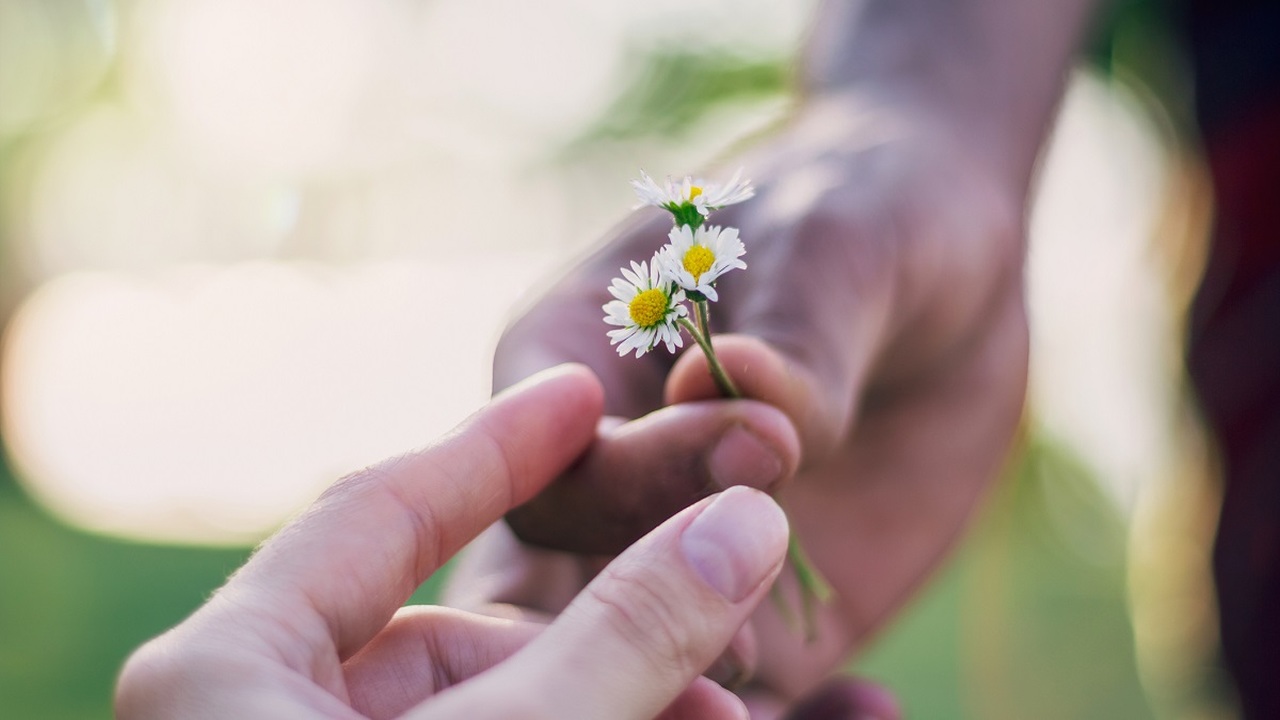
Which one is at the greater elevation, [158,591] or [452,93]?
[452,93]

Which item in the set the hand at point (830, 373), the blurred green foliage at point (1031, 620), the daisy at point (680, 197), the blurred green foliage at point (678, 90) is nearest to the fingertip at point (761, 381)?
the hand at point (830, 373)

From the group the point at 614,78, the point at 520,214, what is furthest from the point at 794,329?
the point at 614,78

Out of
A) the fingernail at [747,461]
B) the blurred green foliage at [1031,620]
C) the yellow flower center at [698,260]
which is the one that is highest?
the yellow flower center at [698,260]

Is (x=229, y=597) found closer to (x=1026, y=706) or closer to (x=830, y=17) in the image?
(x=830, y=17)

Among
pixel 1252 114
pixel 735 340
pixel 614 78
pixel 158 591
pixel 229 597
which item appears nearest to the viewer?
pixel 229 597

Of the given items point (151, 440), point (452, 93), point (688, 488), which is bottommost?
point (151, 440)

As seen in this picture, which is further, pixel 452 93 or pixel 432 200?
pixel 452 93

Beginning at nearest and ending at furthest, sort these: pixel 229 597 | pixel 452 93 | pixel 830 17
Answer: pixel 229 597 → pixel 830 17 → pixel 452 93

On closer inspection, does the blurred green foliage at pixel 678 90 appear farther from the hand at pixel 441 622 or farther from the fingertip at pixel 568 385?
the hand at pixel 441 622
